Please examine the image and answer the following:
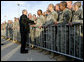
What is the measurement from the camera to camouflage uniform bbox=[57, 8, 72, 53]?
21.5 feet

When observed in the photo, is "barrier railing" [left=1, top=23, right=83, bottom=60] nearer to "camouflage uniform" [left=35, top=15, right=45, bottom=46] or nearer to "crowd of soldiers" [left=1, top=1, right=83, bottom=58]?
"crowd of soldiers" [left=1, top=1, right=83, bottom=58]

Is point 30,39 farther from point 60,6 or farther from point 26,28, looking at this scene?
point 60,6

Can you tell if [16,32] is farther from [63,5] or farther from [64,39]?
[64,39]

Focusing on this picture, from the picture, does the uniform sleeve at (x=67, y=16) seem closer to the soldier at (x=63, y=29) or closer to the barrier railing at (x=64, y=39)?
the soldier at (x=63, y=29)

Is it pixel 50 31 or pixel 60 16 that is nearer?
pixel 60 16

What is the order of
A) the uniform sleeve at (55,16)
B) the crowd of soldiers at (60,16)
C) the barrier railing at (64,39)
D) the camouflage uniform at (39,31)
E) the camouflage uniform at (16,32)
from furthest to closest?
the camouflage uniform at (16,32), the camouflage uniform at (39,31), the uniform sleeve at (55,16), the crowd of soldiers at (60,16), the barrier railing at (64,39)

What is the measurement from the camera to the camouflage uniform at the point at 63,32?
655cm

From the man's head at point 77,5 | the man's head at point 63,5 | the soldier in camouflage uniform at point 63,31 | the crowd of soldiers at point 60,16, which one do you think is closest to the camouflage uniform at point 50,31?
the crowd of soldiers at point 60,16

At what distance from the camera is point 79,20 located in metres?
5.89

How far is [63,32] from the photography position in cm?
670

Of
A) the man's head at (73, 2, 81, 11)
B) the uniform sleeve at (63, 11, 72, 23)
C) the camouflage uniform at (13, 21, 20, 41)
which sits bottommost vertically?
the camouflage uniform at (13, 21, 20, 41)

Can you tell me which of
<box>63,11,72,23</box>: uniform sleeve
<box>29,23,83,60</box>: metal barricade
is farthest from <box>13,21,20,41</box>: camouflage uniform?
<box>63,11,72,23</box>: uniform sleeve

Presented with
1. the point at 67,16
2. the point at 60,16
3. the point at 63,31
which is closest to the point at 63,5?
the point at 60,16

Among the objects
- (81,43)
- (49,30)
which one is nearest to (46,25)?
(49,30)
